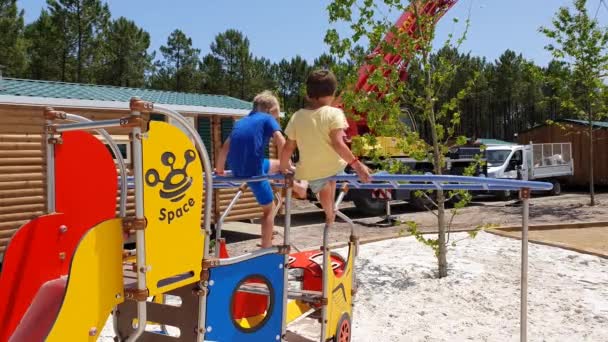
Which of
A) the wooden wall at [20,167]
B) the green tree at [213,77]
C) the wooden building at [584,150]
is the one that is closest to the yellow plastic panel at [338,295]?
the wooden wall at [20,167]

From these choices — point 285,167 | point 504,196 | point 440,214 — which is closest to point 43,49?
point 504,196

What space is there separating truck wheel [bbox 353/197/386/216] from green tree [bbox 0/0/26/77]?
22607mm

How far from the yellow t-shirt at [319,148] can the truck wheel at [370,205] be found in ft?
33.7

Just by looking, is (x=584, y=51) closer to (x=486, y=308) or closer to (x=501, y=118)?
(x=486, y=308)

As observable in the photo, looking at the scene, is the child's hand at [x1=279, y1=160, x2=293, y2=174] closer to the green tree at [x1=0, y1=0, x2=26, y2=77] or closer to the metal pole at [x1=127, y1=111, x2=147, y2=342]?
the metal pole at [x1=127, y1=111, x2=147, y2=342]

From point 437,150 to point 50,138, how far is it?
4585 mm

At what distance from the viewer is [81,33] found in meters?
31.7

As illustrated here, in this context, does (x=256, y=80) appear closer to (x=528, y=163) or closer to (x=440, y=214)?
(x=528, y=163)

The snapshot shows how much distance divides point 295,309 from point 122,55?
1293 inches

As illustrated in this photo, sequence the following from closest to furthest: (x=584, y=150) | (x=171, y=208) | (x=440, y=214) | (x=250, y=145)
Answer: (x=171, y=208) → (x=250, y=145) → (x=440, y=214) → (x=584, y=150)

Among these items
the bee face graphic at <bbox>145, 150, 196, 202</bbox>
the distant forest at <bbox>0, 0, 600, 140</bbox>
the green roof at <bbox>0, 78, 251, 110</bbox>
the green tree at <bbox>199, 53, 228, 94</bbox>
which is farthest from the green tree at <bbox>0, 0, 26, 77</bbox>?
the bee face graphic at <bbox>145, 150, 196, 202</bbox>

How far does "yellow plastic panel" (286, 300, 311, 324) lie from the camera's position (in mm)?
3865

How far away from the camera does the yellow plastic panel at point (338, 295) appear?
3.63m

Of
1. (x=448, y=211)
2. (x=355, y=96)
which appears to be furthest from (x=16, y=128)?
(x=448, y=211)
